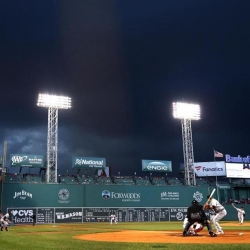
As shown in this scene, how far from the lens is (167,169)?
6419 cm

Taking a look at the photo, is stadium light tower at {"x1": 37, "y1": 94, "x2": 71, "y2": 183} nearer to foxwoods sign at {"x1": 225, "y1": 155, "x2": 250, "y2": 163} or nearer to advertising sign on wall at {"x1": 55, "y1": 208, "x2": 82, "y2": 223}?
advertising sign on wall at {"x1": 55, "y1": 208, "x2": 82, "y2": 223}

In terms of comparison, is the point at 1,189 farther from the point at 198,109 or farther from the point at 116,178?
the point at 198,109

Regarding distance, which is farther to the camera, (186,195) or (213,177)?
(213,177)

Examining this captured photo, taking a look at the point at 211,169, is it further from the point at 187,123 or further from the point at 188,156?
the point at 187,123

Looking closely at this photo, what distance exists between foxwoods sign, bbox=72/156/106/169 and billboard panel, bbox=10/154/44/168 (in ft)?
17.0

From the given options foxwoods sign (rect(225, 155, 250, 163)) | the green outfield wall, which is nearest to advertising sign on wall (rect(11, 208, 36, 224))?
the green outfield wall

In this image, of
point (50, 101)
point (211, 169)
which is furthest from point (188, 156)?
point (50, 101)

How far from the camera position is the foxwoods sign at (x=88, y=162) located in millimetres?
58000

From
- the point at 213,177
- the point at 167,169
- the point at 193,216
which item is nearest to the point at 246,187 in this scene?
the point at 213,177

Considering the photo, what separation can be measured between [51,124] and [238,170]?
34288mm

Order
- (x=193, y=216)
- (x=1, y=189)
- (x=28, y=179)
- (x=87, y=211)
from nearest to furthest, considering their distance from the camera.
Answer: (x=193, y=216) < (x=1, y=189) < (x=87, y=211) < (x=28, y=179)

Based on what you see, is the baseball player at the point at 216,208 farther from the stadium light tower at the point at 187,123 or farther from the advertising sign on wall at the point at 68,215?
the stadium light tower at the point at 187,123

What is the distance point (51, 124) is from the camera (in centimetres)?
5050

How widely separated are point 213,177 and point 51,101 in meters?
33.3
